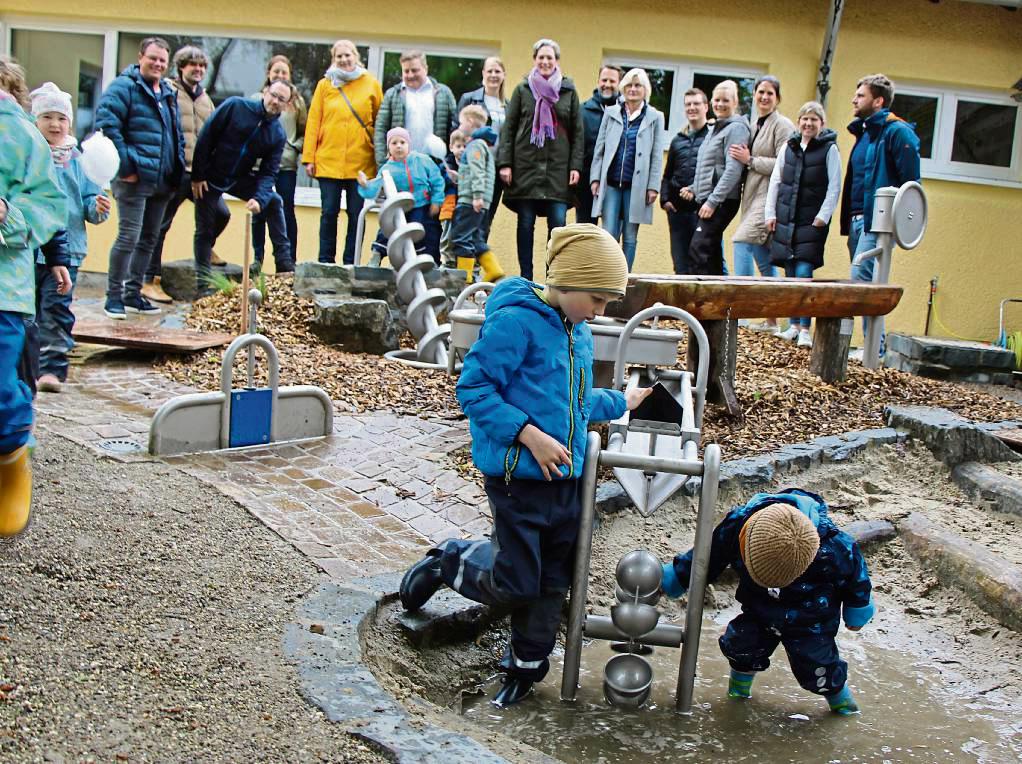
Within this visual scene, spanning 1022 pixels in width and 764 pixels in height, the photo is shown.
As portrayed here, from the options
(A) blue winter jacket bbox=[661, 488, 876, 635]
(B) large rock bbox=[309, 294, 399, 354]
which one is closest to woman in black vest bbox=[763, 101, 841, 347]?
(B) large rock bbox=[309, 294, 399, 354]

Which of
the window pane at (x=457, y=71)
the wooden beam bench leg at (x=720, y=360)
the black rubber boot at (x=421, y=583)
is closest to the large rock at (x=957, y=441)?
the wooden beam bench leg at (x=720, y=360)

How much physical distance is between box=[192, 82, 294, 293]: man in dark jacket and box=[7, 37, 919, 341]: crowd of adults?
1 centimetres

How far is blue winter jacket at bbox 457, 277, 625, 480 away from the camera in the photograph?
11.4 feet

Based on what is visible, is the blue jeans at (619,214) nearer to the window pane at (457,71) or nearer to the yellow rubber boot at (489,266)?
the yellow rubber boot at (489,266)

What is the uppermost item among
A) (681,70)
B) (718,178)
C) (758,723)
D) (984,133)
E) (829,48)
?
(829,48)

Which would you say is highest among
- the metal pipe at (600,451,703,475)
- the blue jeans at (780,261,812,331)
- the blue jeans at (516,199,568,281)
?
the blue jeans at (516,199,568,281)

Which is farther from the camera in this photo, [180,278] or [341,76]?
[180,278]

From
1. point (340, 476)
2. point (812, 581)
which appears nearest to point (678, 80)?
point (340, 476)

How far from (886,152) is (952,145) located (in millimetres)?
4439

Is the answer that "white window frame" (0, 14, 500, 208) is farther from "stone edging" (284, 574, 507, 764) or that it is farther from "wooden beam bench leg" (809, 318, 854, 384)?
"stone edging" (284, 574, 507, 764)

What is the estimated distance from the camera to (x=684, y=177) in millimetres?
9289

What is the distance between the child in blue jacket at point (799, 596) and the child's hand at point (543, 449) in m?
0.66

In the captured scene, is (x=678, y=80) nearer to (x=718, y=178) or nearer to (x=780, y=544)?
(x=718, y=178)

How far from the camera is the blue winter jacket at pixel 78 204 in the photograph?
6.64m
